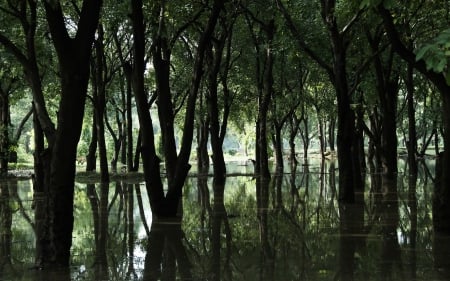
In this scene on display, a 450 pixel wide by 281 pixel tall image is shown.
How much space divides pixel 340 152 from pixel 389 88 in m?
11.5

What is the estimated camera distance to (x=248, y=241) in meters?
9.95

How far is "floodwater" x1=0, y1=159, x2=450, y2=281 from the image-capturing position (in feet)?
24.9

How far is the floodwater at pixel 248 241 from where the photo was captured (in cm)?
759

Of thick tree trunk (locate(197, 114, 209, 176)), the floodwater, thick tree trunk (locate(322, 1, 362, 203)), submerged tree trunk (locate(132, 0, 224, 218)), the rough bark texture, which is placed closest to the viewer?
the floodwater

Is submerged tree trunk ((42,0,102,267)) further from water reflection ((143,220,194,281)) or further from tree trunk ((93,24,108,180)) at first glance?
tree trunk ((93,24,108,180))

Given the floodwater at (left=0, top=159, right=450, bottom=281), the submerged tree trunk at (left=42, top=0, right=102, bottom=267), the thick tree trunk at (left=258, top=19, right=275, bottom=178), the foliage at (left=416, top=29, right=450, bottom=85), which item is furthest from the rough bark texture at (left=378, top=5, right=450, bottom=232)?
the thick tree trunk at (left=258, top=19, right=275, bottom=178)

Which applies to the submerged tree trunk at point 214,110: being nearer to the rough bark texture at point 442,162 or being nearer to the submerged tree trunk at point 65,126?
the rough bark texture at point 442,162

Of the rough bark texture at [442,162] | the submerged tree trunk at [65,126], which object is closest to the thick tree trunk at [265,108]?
the rough bark texture at [442,162]

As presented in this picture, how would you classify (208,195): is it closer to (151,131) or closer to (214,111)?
(214,111)

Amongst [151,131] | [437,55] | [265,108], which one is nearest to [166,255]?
[151,131]

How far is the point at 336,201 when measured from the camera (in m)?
16.1

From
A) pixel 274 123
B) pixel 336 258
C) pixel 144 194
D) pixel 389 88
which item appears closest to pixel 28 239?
pixel 336 258

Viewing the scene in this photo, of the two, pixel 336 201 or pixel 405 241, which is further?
pixel 336 201

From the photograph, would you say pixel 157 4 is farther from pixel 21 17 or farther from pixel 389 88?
pixel 389 88
